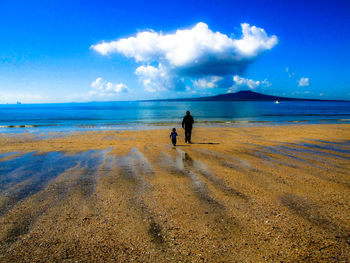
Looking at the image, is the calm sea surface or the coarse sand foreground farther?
the calm sea surface

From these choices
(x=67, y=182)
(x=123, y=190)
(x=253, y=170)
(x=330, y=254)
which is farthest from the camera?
(x=253, y=170)

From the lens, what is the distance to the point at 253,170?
6.52m

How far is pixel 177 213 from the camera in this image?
12.4 ft

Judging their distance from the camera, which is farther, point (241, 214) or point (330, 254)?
point (241, 214)

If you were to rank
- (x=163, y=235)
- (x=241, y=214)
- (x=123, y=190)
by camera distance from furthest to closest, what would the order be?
(x=123, y=190)
(x=241, y=214)
(x=163, y=235)

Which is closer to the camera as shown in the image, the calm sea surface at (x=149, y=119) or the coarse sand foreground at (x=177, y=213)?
the coarse sand foreground at (x=177, y=213)

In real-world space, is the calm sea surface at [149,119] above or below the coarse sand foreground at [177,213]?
above

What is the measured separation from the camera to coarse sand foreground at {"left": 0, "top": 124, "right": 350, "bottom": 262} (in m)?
2.77

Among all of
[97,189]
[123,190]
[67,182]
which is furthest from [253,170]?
[67,182]

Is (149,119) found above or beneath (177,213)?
above

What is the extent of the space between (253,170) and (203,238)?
165 inches

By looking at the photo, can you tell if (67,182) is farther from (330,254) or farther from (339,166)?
(339,166)

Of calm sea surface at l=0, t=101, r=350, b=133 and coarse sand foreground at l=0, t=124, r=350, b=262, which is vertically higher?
calm sea surface at l=0, t=101, r=350, b=133

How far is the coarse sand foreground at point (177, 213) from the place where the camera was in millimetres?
2773
